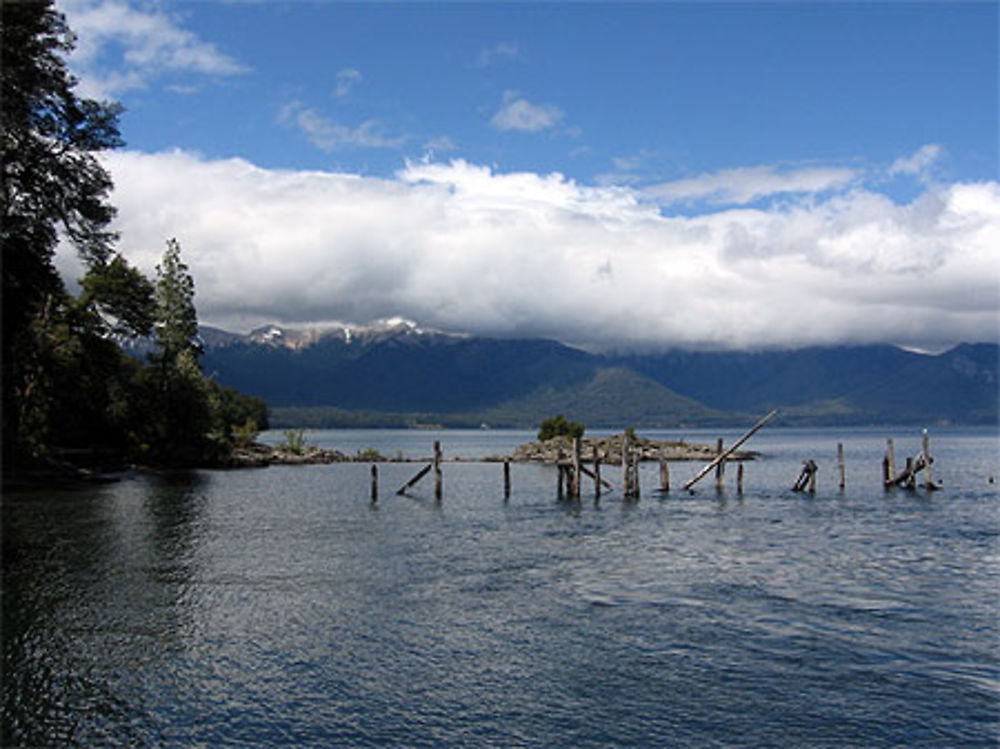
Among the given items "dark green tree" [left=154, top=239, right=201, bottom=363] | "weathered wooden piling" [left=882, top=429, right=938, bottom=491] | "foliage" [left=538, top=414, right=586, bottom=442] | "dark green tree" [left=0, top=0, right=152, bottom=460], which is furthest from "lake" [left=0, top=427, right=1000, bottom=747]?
"foliage" [left=538, top=414, right=586, bottom=442]

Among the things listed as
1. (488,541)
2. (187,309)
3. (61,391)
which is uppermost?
(187,309)

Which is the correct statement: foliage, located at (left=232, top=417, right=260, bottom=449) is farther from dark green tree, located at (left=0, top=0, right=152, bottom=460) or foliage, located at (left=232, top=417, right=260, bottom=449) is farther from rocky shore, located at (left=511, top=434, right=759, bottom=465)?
dark green tree, located at (left=0, top=0, right=152, bottom=460)

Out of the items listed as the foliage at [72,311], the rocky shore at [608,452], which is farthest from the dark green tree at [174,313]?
the rocky shore at [608,452]

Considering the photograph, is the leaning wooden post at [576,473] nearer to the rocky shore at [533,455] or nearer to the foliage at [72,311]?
the foliage at [72,311]

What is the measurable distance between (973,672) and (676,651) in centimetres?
656

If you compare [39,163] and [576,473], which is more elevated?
[39,163]

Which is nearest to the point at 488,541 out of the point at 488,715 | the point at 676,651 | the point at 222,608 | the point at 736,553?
the point at 736,553

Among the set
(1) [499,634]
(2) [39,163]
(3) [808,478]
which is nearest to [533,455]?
(3) [808,478]

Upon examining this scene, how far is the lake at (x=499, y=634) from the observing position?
15430 millimetres

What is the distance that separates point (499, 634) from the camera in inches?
852

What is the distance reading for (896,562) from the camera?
107 feet

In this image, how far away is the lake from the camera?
15.4 m

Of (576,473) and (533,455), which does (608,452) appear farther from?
(576,473)

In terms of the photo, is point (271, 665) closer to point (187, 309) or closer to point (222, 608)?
point (222, 608)
